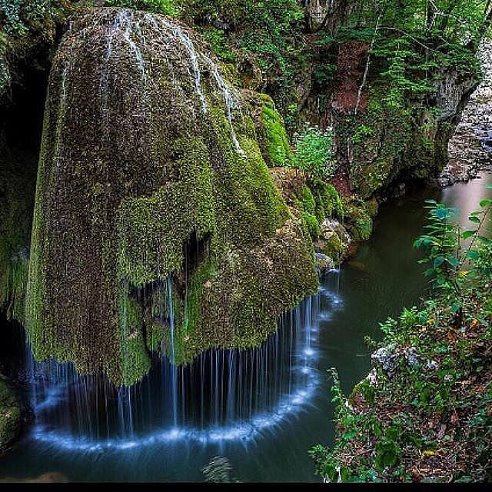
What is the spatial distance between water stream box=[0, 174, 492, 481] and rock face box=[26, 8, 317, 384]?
42.3 inches

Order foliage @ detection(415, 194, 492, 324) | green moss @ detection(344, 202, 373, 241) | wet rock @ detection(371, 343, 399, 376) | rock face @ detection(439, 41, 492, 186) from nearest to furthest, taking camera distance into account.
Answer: foliage @ detection(415, 194, 492, 324) < wet rock @ detection(371, 343, 399, 376) < green moss @ detection(344, 202, 373, 241) < rock face @ detection(439, 41, 492, 186)

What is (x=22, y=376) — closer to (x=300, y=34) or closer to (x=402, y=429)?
(x=402, y=429)

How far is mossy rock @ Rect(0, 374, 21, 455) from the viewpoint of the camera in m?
5.91

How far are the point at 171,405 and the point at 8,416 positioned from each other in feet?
6.96

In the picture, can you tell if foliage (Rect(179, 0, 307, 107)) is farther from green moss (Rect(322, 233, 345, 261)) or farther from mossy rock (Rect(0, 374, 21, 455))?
mossy rock (Rect(0, 374, 21, 455))

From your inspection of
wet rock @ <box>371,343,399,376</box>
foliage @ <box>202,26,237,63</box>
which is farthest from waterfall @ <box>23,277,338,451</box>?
foliage @ <box>202,26,237,63</box>

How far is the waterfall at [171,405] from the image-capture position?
618 cm

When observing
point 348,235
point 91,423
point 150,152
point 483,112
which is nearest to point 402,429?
point 150,152

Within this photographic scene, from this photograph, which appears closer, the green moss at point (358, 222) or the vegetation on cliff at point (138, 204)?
the vegetation on cliff at point (138, 204)

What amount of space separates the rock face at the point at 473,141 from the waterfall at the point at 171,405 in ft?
49.3

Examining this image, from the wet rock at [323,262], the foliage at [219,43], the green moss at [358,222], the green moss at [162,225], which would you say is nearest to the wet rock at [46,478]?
the green moss at [162,225]

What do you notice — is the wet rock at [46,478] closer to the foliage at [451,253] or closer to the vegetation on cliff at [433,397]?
the vegetation on cliff at [433,397]

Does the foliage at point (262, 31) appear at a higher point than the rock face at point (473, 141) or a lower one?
higher

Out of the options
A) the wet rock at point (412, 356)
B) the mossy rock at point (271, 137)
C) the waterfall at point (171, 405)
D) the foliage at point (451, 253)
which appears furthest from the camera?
the mossy rock at point (271, 137)
